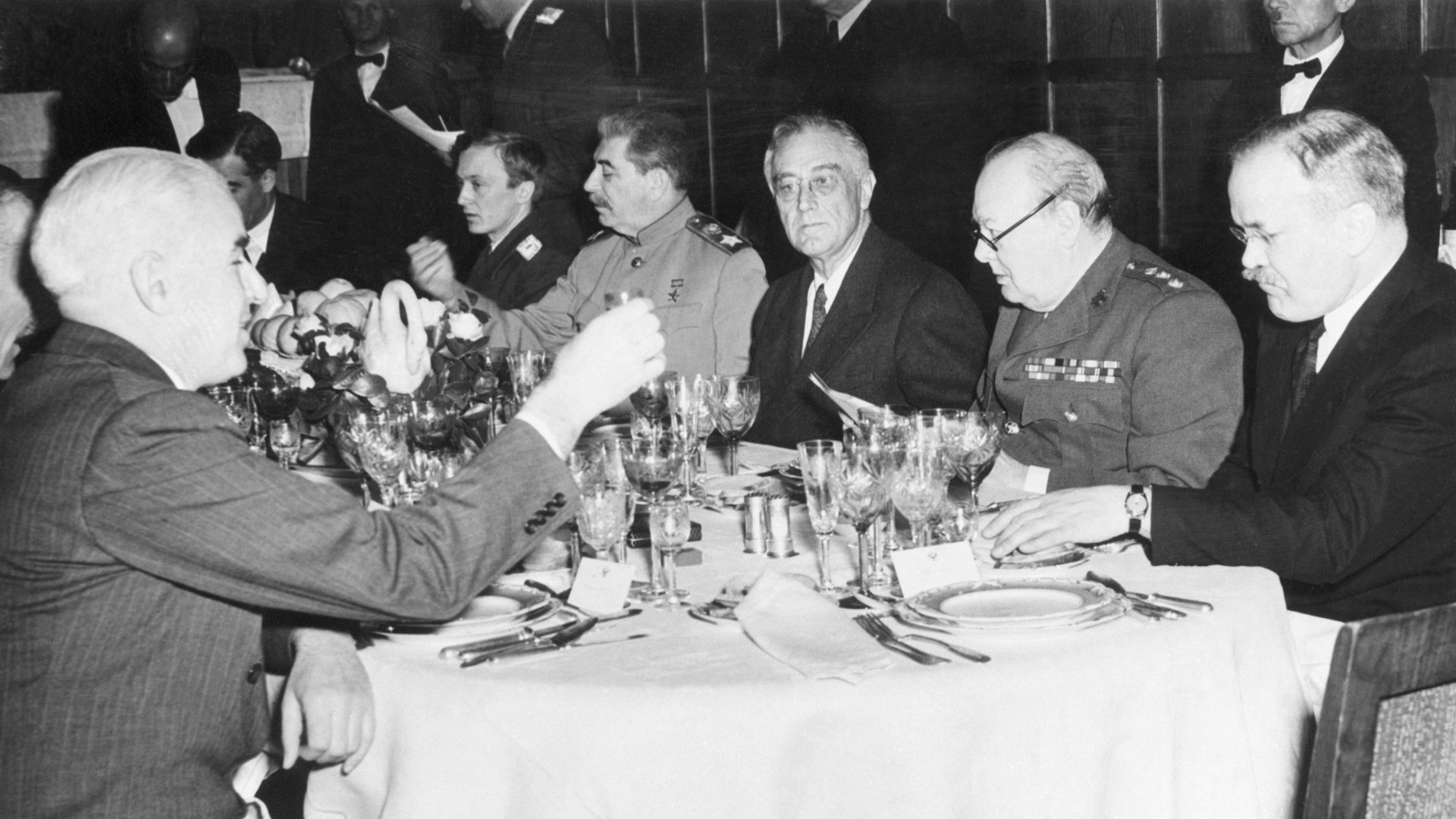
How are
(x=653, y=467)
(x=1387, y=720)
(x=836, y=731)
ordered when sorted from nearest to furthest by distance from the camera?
(x=1387, y=720)
(x=836, y=731)
(x=653, y=467)

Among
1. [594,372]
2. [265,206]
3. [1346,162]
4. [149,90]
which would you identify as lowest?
[594,372]

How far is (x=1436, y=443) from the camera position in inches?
88.4

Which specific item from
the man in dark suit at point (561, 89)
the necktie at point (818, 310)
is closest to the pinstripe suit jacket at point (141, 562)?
the necktie at point (818, 310)

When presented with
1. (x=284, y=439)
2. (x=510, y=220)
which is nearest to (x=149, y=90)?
(x=510, y=220)

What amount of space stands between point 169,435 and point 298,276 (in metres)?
5.14

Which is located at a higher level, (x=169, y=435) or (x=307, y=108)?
(x=307, y=108)

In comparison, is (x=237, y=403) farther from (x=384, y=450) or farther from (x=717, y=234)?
(x=717, y=234)

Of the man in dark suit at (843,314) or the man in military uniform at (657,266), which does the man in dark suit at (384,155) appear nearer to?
the man in military uniform at (657,266)

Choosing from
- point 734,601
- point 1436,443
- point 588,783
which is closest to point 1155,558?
point 1436,443

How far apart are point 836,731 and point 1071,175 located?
72.2 inches

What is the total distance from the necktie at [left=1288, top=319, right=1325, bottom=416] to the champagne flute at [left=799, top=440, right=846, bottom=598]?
0.93 metres

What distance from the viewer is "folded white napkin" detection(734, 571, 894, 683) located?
1.75 metres

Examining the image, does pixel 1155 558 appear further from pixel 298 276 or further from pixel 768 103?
pixel 298 276

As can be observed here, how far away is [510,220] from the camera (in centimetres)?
584
